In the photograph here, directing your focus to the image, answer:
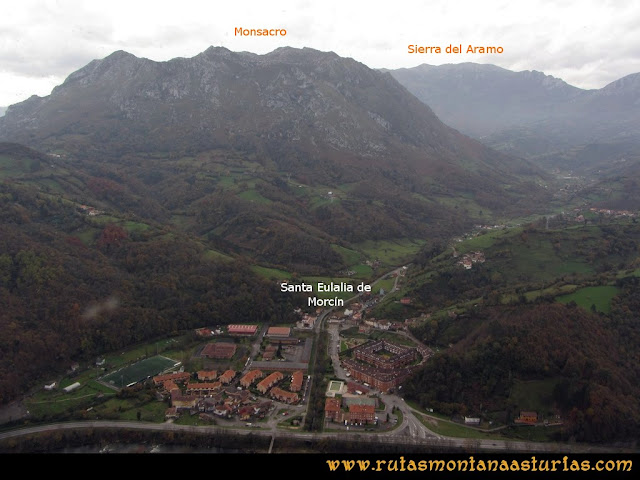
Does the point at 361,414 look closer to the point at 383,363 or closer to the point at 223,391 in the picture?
the point at 383,363

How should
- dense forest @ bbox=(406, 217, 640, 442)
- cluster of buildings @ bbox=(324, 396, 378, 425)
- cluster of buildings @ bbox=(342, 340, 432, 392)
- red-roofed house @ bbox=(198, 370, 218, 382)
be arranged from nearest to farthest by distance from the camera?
dense forest @ bbox=(406, 217, 640, 442) < cluster of buildings @ bbox=(324, 396, 378, 425) < cluster of buildings @ bbox=(342, 340, 432, 392) < red-roofed house @ bbox=(198, 370, 218, 382)

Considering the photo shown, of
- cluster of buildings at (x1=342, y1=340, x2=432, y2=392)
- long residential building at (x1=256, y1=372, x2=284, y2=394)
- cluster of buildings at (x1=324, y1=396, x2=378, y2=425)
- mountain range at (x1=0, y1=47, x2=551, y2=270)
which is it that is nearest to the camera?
cluster of buildings at (x1=324, y1=396, x2=378, y2=425)

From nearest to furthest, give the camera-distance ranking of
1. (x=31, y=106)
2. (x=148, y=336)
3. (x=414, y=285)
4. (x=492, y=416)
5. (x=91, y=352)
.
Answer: (x=492, y=416) → (x=91, y=352) → (x=148, y=336) → (x=414, y=285) → (x=31, y=106)

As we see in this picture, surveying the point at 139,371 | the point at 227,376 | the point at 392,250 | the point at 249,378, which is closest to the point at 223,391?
the point at 227,376

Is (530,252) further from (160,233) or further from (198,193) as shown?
(198,193)

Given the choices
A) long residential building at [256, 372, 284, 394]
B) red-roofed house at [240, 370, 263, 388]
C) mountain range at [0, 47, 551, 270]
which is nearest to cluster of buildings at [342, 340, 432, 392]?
long residential building at [256, 372, 284, 394]

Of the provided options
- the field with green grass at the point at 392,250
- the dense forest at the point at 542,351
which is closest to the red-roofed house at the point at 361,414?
the dense forest at the point at 542,351

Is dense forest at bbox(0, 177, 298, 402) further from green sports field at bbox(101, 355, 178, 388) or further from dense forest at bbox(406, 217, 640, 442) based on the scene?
dense forest at bbox(406, 217, 640, 442)

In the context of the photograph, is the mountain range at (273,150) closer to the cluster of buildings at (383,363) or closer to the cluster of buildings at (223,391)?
the cluster of buildings at (383,363)
